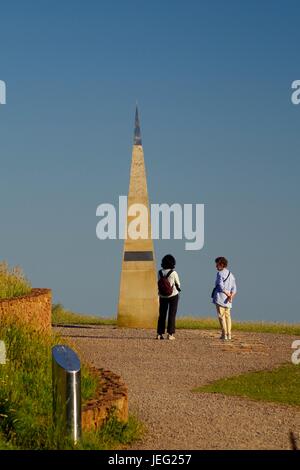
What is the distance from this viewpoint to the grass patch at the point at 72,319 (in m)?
27.5

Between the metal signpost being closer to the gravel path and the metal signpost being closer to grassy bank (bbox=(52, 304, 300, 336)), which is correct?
the gravel path

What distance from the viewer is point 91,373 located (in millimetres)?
12086

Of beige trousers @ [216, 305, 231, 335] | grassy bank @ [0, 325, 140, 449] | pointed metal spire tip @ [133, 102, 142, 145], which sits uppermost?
pointed metal spire tip @ [133, 102, 142, 145]

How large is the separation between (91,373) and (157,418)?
56.1 inches

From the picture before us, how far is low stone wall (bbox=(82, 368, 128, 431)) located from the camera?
32.1ft

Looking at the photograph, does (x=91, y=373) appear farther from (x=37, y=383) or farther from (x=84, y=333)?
(x=84, y=333)

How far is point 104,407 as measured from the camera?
396 inches

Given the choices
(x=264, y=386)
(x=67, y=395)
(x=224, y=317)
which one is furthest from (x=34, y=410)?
(x=224, y=317)

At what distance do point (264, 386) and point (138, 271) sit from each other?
34.4 ft

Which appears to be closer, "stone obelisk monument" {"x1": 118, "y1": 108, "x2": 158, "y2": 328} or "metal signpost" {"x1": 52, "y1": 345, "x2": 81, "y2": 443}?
"metal signpost" {"x1": 52, "y1": 345, "x2": 81, "y2": 443}

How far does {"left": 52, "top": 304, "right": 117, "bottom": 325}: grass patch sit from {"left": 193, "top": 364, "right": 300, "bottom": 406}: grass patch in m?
11.9

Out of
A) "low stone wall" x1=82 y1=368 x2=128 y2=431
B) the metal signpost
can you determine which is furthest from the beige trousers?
the metal signpost

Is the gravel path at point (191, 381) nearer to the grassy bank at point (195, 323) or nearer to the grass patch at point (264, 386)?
the grass patch at point (264, 386)
